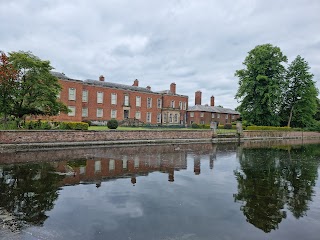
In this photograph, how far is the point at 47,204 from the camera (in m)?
6.51

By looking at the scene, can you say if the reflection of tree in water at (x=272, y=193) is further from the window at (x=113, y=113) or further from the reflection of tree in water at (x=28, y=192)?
the window at (x=113, y=113)

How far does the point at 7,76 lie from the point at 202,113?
45.8 m

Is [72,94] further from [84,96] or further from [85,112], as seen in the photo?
[85,112]

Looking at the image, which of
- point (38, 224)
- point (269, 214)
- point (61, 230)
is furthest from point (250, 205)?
point (38, 224)

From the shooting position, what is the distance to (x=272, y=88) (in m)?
40.2

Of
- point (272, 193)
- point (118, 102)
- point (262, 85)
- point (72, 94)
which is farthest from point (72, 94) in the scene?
point (272, 193)

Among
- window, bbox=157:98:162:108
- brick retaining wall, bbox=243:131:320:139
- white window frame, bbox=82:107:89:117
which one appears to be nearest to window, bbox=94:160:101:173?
brick retaining wall, bbox=243:131:320:139

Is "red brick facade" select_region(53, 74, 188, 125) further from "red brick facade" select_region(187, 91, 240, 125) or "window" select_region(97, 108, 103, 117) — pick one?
"red brick facade" select_region(187, 91, 240, 125)

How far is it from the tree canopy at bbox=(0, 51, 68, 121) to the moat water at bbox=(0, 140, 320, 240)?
1074 centimetres

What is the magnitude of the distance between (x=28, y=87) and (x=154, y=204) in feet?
60.7

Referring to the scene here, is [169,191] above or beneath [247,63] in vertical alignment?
beneath

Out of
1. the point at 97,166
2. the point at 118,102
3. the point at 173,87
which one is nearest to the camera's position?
the point at 97,166

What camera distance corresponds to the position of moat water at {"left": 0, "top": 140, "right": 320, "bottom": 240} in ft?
16.7

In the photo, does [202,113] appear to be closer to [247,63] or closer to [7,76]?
[247,63]
